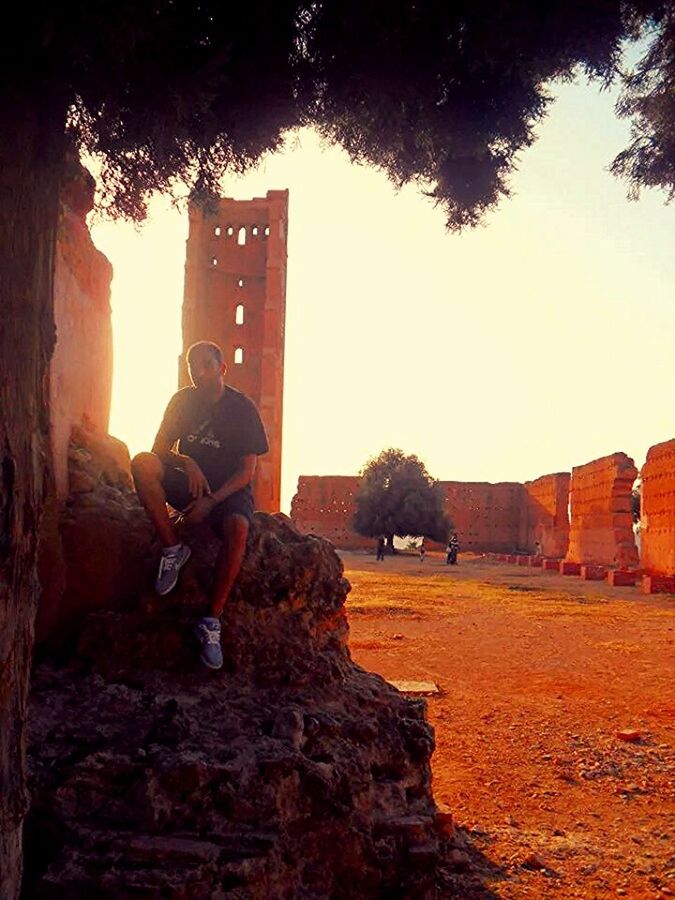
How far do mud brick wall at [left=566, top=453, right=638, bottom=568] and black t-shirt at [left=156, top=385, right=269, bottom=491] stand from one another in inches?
1028

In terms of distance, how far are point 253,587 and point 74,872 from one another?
4.72 feet

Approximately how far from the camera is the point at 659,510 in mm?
23906

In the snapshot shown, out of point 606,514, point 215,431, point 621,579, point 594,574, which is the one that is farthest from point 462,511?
point 215,431

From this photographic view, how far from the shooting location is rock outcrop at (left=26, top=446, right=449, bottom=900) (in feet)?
9.08

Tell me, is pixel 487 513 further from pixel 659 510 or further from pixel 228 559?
pixel 228 559

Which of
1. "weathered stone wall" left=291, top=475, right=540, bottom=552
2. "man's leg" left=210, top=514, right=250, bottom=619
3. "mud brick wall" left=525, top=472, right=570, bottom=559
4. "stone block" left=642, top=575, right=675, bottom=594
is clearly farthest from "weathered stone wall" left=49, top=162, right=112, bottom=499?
"weathered stone wall" left=291, top=475, right=540, bottom=552

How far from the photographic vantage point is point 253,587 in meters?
3.77

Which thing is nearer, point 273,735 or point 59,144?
point 59,144

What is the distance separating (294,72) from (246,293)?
22029mm

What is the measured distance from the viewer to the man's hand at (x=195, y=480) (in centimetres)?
375

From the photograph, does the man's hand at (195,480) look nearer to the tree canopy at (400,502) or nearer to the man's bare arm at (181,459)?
the man's bare arm at (181,459)

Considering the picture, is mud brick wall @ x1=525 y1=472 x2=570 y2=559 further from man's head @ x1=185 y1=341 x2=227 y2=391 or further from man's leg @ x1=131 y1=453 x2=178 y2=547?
man's leg @ x1=131 y1=453 x2=178 y2=547

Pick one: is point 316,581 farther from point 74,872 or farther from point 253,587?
point 74,872

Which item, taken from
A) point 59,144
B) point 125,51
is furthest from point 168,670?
point 125,51
